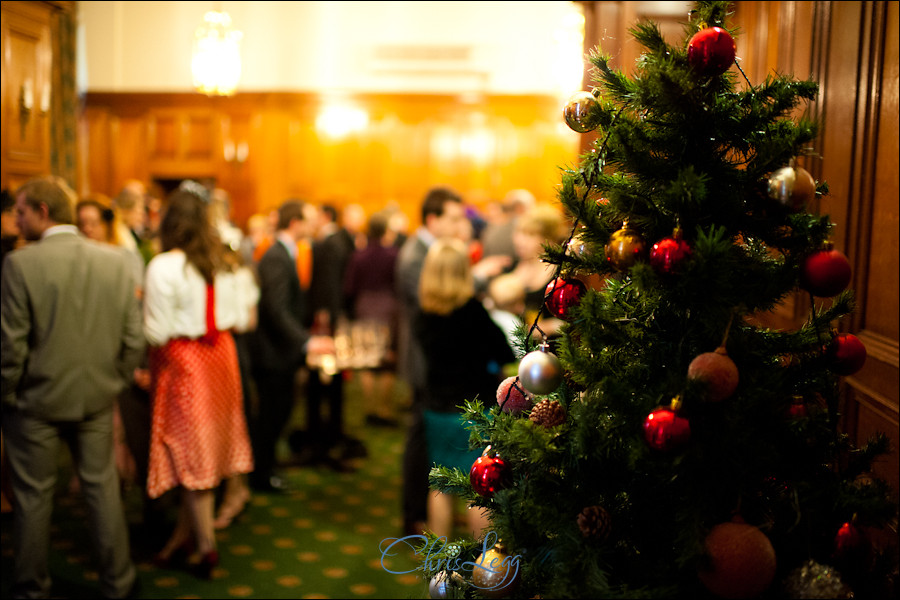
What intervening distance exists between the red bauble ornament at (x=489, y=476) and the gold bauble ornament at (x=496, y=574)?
0.35 feet

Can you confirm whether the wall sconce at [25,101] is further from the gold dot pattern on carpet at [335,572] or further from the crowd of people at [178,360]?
the gold dot pattern on carpet at [335,572]

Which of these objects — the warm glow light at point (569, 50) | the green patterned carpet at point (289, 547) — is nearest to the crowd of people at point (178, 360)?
the green patterned carpet at point (289, 547)

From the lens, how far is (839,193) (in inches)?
99.8

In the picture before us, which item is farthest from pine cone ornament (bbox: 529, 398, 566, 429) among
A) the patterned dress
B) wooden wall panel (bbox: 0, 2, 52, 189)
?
wooden wall panel (bbox: 0, 2, 52, 189)

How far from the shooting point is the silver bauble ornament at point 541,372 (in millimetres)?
1321

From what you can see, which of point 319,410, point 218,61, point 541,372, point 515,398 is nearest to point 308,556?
point 319,410

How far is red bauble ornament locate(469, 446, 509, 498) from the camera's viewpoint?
1344mm

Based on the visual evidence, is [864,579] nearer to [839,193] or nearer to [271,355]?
[839,193]

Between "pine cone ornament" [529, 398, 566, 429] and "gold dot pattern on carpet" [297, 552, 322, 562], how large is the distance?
9.10 ft

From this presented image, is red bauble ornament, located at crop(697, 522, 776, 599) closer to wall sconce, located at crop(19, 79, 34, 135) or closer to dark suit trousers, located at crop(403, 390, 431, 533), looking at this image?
dark suit trousers, located at crop(403, 390, 431, 533)

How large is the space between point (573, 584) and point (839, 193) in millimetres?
1899

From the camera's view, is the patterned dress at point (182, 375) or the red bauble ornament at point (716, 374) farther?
the patterned dress at point (182, 375)

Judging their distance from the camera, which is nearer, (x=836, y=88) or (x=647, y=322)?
(x=647, y=322)

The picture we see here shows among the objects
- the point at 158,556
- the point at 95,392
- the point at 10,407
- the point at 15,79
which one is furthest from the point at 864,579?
the point at 15,79
